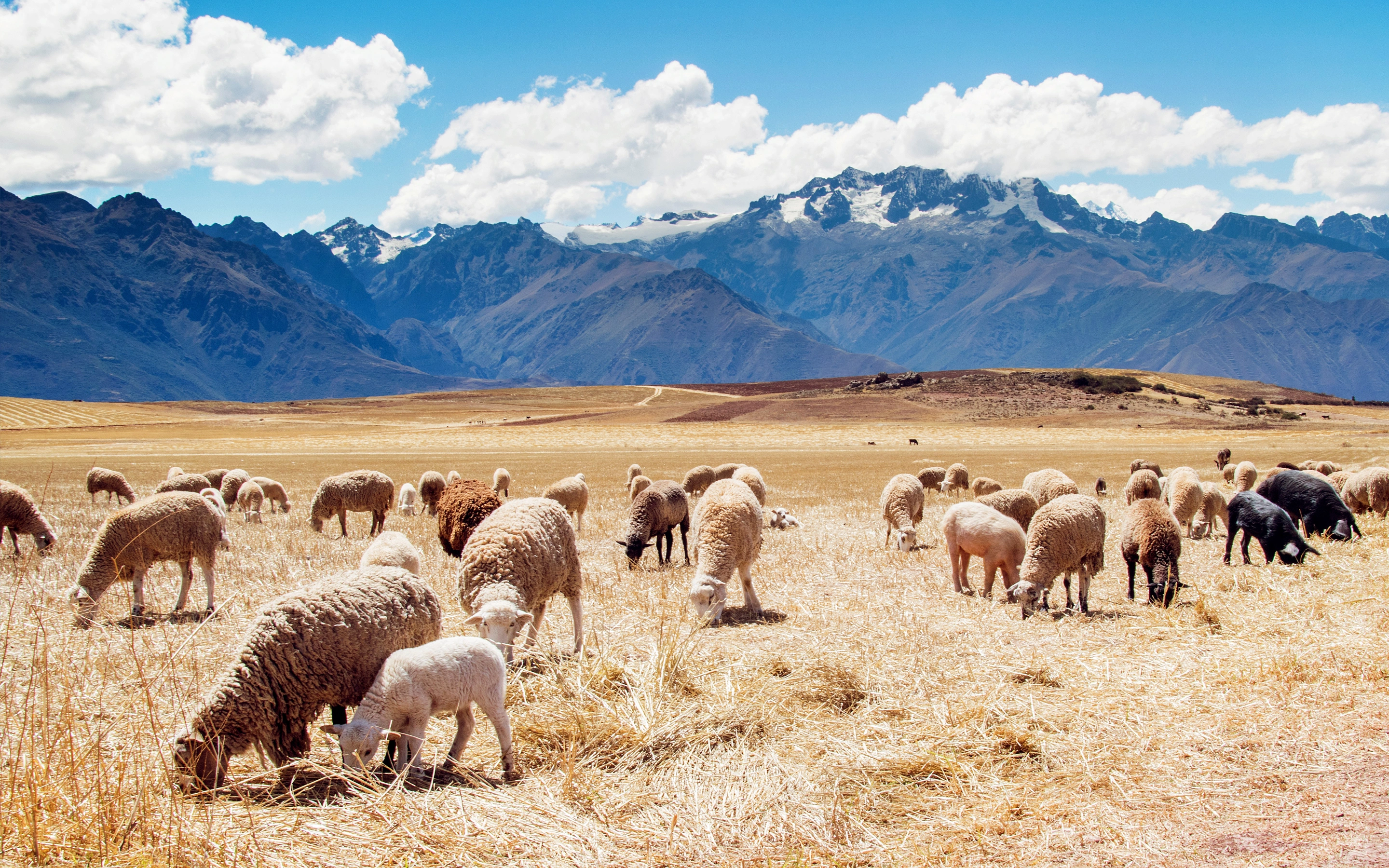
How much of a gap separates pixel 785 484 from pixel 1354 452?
116 feet

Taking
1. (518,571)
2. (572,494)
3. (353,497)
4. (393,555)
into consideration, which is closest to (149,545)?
(393,555)

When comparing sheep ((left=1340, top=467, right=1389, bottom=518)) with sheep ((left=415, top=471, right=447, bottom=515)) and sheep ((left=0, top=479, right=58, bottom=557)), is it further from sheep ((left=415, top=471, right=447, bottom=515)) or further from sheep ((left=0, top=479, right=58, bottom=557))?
sheep ((left=0, top=479, right=58, bottom=557))

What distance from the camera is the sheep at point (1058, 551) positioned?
34.9ft

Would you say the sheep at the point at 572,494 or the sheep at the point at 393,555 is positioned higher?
the sheep at the point at 393,555

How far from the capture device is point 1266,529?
13.2 m

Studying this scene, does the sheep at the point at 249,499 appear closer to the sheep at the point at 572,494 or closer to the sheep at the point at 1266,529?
the sheep at the point at 572,494

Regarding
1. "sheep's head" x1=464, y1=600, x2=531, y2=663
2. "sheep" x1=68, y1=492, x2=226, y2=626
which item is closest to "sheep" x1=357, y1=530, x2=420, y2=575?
"sheep" x1=68, y1=492, x2=226, y2=626

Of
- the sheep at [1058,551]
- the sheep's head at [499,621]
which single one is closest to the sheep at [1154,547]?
the sheep at [1058,551]

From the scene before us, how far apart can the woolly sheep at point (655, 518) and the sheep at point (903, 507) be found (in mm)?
4298

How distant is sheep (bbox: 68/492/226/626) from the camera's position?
977cm

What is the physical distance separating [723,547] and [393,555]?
4.20 meters

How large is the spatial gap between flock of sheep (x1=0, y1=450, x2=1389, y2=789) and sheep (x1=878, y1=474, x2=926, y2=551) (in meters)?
0.05

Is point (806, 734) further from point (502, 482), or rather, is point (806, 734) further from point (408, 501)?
point (502, 482)

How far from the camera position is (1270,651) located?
8.04 meters
